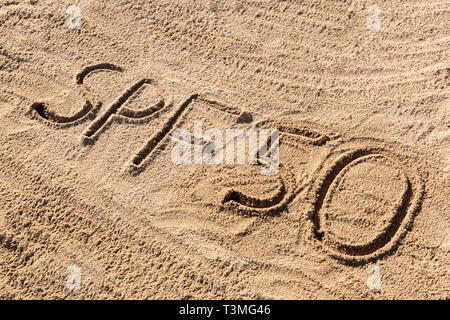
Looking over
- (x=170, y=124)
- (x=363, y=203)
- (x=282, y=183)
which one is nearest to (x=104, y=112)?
(x=170, y=124)

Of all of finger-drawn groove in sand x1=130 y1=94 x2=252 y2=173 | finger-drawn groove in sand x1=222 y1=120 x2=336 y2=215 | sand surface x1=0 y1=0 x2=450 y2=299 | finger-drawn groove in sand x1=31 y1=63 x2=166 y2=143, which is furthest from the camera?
finger-drawn groove in sand x1=31 y1=63 x2=166 y2=143

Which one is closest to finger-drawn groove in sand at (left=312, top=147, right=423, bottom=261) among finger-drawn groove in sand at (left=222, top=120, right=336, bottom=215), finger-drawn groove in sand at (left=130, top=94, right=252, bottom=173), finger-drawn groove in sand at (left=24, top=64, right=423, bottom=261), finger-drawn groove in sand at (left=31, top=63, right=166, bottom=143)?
finger-drawn groove in sand at (left=24, top=64, right=423, bottom=261)

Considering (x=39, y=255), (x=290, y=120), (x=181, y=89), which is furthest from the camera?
(x=181, y=89)

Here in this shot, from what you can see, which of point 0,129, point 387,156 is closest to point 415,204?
point 387,156

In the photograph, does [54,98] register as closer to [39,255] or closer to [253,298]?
[39,255]

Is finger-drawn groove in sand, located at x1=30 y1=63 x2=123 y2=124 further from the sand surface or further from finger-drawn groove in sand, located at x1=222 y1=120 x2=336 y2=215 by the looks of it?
finger-drawn groove in sand, located at x1=222 y1=120 x2=336 y2=215

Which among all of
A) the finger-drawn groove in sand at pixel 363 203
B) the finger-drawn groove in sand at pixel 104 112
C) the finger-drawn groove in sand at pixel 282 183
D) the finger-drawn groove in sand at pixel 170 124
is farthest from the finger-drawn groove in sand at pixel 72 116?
the finger-drawn groove in sand at pixel 363 203
